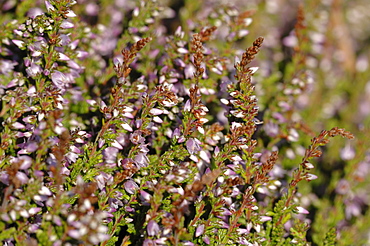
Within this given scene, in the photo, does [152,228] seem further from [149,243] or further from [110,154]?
[110,154]

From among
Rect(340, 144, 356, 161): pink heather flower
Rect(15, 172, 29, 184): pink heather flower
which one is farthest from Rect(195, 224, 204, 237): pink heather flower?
Rect(340, 144, 356, 161): pink heather flower

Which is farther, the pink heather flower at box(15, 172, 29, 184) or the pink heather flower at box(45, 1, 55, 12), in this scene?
the pink heather flower at box(45, 1, 55, 12)

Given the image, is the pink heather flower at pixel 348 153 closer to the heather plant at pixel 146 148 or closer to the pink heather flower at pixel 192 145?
the heather plant at pixel 146 148

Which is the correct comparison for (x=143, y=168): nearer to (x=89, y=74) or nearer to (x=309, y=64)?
(x=89, y=74)

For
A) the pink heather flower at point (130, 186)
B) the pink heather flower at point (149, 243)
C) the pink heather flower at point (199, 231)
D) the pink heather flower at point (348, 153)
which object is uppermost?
the pink heather flower at point (130, 186)

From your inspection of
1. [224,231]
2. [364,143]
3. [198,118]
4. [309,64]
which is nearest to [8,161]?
[198,118]

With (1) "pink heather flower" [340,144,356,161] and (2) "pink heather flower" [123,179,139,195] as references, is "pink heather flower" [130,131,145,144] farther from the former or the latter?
(1) "pink heather flower" [340,144,356,161]

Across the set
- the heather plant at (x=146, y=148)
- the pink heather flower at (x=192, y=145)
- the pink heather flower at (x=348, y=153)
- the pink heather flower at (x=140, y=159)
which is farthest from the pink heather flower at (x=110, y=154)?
the pink heather flower at (x=348, y=153)

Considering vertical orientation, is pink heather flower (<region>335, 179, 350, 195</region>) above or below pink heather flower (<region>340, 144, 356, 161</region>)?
below
